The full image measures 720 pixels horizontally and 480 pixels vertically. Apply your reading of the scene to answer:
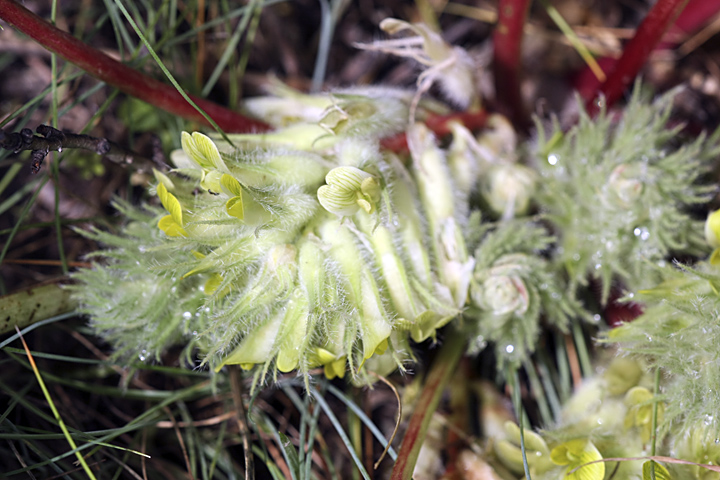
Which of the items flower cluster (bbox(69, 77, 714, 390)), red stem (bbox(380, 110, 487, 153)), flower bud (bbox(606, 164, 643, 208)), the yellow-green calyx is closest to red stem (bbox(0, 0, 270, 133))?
flower cluster (bbox(69, 77, 714, 390))

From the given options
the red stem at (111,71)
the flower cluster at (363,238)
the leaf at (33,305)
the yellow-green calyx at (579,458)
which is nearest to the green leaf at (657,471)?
the yellow-green calyx at (579,458)

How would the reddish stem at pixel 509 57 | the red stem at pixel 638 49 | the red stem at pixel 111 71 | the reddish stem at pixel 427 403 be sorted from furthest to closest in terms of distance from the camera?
the reddish stem at pixel 509 57
the red stem at pixel 638 49
the reddish stem at pixel 427 403
the red stem at pixel 111 71

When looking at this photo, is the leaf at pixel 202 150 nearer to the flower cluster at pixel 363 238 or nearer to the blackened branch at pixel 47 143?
the flower cluster at pixel 363 238

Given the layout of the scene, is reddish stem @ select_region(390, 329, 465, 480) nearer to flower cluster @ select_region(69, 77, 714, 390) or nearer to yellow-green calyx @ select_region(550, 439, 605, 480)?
flower cluster @ select_region(69, 77, 714, 390)

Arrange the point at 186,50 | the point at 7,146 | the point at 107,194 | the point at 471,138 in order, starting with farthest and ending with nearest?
the point at 186,50, the point at 107,194, the point at 471,138, the point at 7,146

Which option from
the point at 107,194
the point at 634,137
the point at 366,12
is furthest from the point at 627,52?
the point at 107,194

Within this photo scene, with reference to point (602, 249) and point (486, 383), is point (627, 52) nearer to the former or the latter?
point (602, 249)
